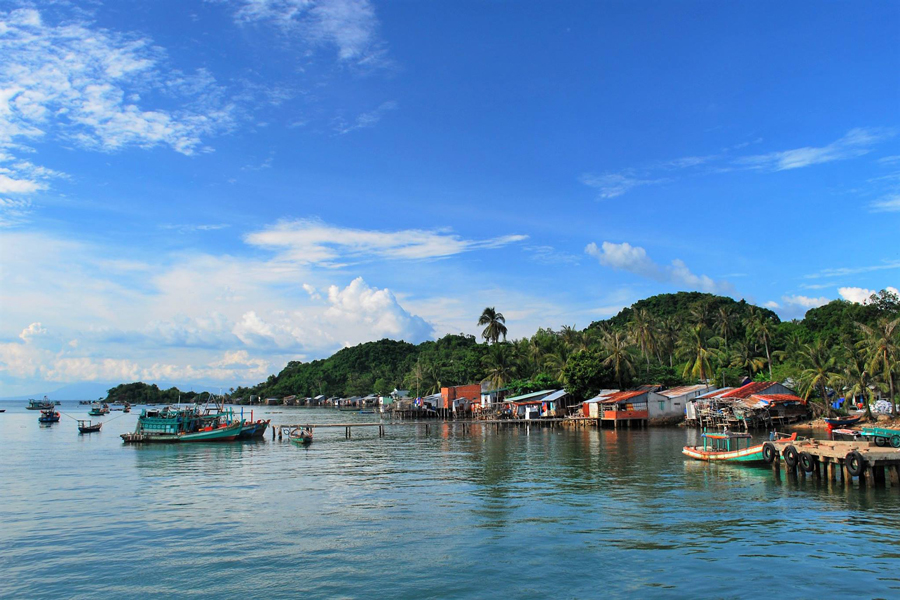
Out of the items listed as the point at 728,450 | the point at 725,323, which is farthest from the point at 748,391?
the point at 728,450

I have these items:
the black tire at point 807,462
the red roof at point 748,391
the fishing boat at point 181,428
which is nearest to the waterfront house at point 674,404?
the red roof at point 748,391

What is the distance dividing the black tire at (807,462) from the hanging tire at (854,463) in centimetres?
166

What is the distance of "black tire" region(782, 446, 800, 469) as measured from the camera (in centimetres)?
2827

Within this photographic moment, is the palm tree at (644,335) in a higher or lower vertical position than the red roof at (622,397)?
higher

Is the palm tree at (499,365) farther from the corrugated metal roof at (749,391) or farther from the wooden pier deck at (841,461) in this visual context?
the wooden pier deck at (841,461)

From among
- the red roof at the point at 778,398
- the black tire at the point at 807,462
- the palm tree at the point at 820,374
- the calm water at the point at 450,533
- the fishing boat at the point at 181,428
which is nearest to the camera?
the calm water at the point at 450,533

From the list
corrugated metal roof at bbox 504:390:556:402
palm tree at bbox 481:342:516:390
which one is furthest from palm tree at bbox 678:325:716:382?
palm tree at bbox 481:342:516:390

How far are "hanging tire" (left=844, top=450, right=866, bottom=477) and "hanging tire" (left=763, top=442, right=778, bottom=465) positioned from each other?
440cm

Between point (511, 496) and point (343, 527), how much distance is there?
310 inches

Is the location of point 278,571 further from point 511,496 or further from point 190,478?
point 190,478

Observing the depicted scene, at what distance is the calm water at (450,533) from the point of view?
15.0m

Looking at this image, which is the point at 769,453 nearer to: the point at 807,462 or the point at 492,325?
the point at 807,462

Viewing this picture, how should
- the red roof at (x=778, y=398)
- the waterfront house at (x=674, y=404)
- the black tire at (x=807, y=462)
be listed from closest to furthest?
the black tire at (x=807, y=462) → the red roof at (x=778, y=398) → the waterfront house at (x=674, y=404)

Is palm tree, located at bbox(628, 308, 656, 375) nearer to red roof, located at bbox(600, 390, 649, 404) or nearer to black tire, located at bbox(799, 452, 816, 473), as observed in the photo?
red roof, located at bbox(600, 390, 649, 404)
